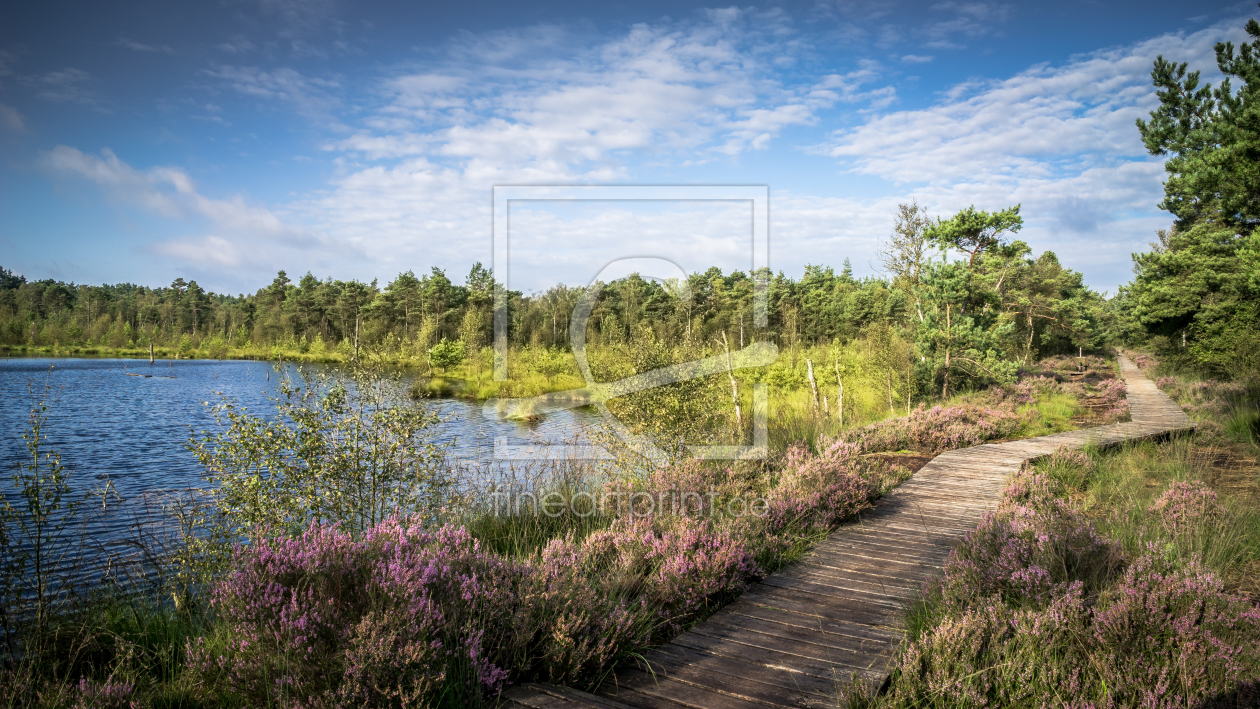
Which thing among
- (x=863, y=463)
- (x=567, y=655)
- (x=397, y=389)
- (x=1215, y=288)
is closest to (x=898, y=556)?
(x=863, y=463)

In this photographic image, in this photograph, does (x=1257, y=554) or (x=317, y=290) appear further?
(x=317, y=290)

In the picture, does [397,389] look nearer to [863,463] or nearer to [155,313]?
[863,463]

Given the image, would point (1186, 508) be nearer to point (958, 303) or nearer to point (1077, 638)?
point (1077, 638)

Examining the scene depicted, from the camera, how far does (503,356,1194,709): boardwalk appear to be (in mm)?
2854

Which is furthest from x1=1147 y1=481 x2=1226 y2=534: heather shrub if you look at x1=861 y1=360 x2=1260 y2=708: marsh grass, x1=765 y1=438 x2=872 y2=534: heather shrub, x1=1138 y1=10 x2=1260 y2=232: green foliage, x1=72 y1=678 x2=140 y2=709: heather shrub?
x1=1138 y1=10 x2=1260 y2=232: green foliage

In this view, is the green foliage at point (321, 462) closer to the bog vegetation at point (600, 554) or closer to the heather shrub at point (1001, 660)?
the bog vegetation at point (600, 554)

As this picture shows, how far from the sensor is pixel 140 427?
19203mm

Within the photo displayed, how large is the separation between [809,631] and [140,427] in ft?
74.6

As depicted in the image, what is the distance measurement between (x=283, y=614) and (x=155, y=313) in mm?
96848

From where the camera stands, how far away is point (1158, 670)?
8.83 ft

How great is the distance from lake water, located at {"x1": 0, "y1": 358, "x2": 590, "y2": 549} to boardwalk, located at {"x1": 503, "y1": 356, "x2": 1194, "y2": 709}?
5027 millimetres

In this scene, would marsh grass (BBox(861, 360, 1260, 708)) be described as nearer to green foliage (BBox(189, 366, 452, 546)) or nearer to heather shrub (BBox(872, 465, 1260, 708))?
heather shrub (BBox(872, 465, 1260, 708))

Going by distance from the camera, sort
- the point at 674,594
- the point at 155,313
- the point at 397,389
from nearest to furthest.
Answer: the point at 674,594 < the point at 397,389 < the point at 155,313

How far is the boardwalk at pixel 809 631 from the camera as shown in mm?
2854
